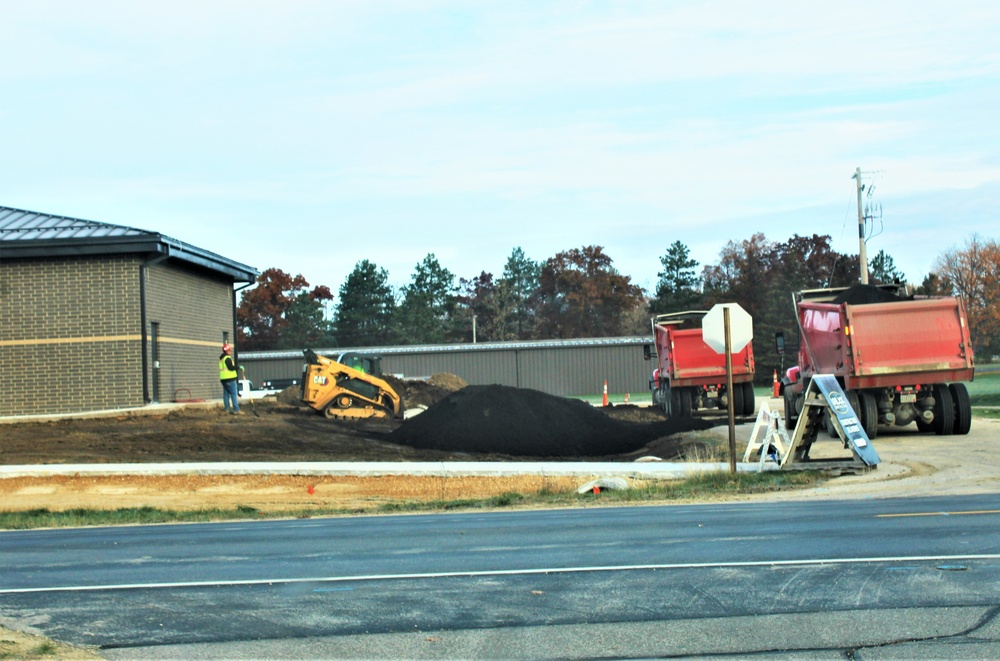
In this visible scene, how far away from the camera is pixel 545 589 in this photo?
7.67 m

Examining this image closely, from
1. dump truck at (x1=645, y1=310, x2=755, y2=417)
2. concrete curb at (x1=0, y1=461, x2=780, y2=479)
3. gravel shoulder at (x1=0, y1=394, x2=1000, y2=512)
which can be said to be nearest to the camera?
gravel shoulder at (x1=0, y1=394, x2=1000, y2=512)

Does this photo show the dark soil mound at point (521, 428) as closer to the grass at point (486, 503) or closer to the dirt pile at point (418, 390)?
the grass at point (486, 503)

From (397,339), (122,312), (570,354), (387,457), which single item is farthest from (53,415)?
(397,339)

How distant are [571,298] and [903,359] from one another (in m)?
68.9

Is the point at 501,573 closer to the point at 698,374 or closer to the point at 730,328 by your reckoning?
the point at 730,328

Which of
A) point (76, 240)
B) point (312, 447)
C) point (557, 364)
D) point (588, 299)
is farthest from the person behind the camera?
point (588, 299)

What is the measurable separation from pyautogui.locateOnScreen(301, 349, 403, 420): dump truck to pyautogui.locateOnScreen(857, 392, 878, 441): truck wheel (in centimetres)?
1388

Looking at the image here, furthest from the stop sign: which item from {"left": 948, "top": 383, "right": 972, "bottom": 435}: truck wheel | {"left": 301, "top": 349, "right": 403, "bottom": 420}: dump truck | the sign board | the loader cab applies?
the loader cab

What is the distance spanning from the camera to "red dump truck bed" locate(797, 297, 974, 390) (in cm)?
2098

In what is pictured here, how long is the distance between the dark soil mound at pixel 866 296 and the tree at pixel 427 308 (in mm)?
69027

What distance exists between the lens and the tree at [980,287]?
80.2 meters

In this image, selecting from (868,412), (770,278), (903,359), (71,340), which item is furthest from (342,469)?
(770,278)

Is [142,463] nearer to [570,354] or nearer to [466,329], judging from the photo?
[570,354]

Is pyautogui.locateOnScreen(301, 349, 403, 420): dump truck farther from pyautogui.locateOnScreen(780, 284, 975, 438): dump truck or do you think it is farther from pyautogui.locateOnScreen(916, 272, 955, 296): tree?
pyautogui.locateOnScreen(916, 272, 955, 296): tree
